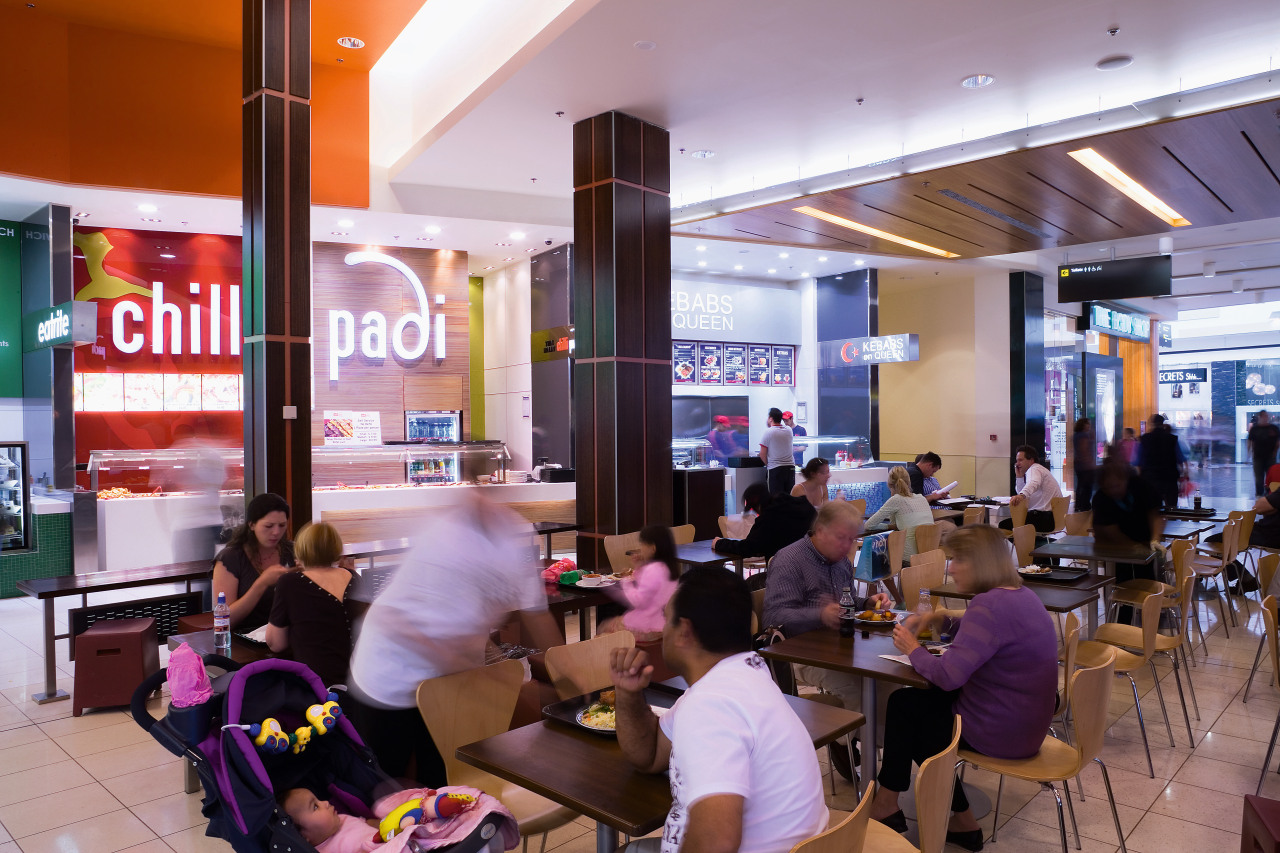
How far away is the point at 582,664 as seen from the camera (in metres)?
2.92

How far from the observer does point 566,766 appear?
2105 millimetres

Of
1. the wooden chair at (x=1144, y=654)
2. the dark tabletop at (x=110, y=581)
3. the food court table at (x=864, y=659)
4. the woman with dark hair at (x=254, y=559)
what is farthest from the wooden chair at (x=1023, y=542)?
the dark tabletop at (x=110, y=581)

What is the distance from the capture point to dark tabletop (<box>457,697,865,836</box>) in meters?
1.86

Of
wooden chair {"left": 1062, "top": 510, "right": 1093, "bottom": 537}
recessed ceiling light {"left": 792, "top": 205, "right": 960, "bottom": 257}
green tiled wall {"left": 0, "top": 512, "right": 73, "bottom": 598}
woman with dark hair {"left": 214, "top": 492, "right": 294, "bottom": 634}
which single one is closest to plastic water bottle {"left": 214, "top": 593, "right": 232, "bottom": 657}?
woman with dark hair {"left": 214, "top": 492, "right": 294, "bottom": 634}

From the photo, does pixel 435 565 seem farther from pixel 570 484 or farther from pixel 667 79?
pixel 570 484

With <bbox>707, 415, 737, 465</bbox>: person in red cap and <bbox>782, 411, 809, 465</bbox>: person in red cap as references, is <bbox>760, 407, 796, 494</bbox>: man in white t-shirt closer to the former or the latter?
<bbox>782, 411, 809, 465</bbox>: person in red cap

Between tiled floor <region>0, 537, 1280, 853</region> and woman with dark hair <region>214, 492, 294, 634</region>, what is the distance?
2.58 ft

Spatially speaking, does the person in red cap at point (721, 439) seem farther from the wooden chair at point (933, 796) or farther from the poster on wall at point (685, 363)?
the wooden chair at point (933, 796)

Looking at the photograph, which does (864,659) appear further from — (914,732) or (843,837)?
(843,837)

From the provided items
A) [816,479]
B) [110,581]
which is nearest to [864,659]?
[816,479]

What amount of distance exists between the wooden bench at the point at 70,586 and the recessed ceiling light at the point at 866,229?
5780 millimetres

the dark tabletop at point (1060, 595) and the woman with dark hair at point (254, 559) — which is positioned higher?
the woman with dark hair at point (254, 559)

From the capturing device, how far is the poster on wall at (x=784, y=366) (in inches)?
529

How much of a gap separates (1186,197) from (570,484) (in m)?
6.42
